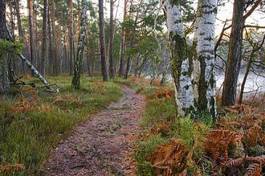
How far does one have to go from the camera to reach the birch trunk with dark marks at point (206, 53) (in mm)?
8148

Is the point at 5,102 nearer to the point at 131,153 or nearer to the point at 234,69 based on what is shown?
the point at 131,153

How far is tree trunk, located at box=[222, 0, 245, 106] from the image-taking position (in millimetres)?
10945

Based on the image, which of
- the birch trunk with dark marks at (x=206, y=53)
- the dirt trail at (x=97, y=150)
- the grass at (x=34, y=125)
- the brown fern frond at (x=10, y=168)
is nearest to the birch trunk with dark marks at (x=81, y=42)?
the grass at (x=34, y=125)

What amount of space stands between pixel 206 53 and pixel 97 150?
3334 mm

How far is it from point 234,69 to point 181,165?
6.23m

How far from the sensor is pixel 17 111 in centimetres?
982

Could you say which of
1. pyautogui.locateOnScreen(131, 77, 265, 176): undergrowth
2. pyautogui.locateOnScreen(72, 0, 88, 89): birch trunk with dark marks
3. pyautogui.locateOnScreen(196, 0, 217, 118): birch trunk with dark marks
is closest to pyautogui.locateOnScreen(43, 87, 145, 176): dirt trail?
pyautogui.locateOnScreen(131, 77, 265, 176): undergrowth

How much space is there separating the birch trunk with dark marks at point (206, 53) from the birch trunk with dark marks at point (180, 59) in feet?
0.87

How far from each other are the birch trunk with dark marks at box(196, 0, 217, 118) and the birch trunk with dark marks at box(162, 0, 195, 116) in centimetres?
26

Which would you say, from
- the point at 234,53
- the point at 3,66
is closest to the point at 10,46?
the point at 3,66

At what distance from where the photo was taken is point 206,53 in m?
8.18

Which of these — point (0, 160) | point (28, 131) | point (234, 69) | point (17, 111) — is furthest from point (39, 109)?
point (234, 69)

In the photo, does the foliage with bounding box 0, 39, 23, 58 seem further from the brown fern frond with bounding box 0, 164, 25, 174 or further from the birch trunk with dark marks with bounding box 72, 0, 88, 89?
the birch trunk with dark marks with bounding box 72, 0, 88, 89

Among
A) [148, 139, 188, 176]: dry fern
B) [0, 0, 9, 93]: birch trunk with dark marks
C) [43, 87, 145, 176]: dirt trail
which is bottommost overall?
[43, 87, 145, 176]: dirt trail
